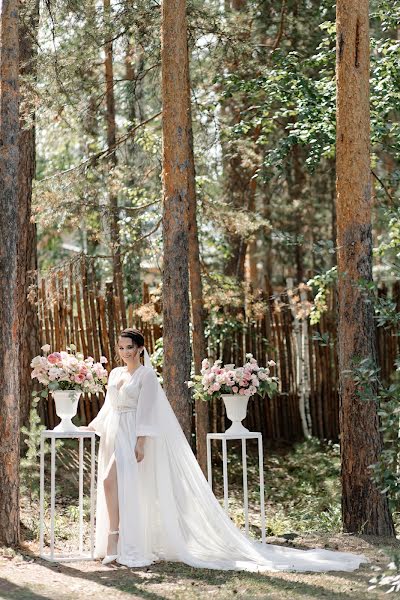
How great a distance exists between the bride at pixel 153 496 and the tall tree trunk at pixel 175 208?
1.38 meters

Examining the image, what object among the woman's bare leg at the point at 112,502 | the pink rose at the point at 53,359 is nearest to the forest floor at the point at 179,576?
the woman's bare leg at the point at 112,502

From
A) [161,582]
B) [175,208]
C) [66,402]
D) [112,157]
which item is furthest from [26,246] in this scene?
[161,582]

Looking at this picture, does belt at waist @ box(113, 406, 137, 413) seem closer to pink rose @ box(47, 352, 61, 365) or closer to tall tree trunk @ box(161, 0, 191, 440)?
pink rose @ box(47, 352, 61, 365)

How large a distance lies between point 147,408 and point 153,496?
64cm

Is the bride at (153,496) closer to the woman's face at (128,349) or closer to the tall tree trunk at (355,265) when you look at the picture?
the woman's face at (128,349)

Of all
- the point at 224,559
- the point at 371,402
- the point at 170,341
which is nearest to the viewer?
the point at 224,559

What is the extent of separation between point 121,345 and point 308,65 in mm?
4890

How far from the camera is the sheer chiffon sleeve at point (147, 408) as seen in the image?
725cm

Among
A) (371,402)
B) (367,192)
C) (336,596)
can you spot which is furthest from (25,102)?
(336,596)

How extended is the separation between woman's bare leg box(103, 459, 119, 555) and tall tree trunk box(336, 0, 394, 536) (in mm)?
2081

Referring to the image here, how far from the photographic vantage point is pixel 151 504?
288 inches

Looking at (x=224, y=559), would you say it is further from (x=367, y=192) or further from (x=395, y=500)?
(x=367, y=192)

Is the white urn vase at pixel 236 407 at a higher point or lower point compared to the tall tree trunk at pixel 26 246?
lower

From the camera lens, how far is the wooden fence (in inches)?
488
